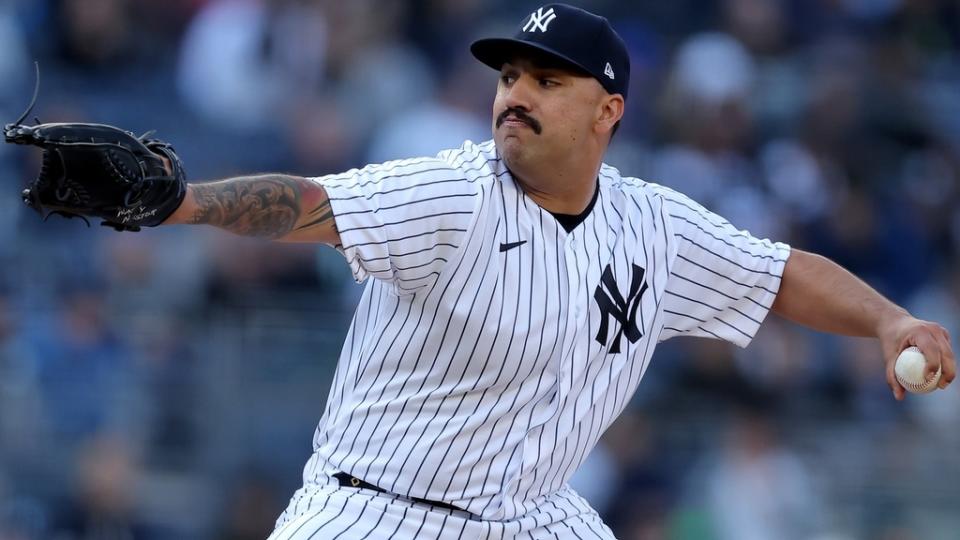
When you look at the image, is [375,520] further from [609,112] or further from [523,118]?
[609,112]

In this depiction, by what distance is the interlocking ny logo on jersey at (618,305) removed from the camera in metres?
3.65

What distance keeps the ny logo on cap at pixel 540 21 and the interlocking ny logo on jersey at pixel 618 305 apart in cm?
62

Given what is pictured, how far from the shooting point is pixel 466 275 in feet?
11.2

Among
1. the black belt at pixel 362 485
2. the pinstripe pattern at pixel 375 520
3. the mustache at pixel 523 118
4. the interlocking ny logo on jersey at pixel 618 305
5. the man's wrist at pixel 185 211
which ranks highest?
the mustache at pixel 523 118

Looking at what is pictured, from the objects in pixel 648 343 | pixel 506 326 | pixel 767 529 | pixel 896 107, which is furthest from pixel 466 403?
pixel 896 107

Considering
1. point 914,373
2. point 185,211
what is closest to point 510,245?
point 185,211

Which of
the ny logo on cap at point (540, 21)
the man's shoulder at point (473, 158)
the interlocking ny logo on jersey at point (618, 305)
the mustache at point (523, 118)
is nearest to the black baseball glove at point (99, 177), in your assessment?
the man's shoulder at point (473, 158)

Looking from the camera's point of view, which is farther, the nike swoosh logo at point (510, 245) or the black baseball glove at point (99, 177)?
the nike swoosh logo at point (510, 245)

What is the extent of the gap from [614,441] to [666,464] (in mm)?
312

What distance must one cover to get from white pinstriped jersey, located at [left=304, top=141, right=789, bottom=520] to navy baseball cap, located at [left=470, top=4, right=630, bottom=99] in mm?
253

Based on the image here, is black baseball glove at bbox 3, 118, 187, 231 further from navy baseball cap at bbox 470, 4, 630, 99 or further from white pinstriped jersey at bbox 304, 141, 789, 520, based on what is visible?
navy baseball cap at bbox 470, 4, 630, 99

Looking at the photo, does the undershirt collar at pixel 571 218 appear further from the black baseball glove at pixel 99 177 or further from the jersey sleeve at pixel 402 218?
the black baseball glove at pixel 99 177

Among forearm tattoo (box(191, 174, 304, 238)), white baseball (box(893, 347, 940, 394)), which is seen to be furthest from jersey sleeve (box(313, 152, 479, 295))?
white baseball (box(893, 347, 940, 394))

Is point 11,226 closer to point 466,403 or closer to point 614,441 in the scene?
point 614,441
